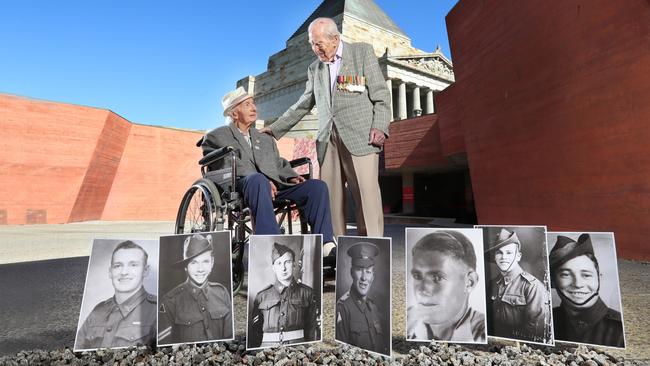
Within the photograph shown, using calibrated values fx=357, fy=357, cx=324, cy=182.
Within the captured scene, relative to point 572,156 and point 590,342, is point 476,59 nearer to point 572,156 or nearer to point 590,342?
point 572,156

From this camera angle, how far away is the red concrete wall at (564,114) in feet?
12.2

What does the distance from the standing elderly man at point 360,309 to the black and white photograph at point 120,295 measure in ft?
2.24

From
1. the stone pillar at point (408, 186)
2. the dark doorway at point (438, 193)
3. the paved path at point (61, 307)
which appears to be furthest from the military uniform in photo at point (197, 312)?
the dark doorway at point (438, 193)

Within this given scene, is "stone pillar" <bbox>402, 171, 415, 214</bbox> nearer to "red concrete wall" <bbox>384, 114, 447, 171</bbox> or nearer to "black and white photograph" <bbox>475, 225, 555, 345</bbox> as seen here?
"red concrete wall" <bbox>384, 114, 447, 171</bbox>

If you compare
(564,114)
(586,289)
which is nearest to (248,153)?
(586,289)

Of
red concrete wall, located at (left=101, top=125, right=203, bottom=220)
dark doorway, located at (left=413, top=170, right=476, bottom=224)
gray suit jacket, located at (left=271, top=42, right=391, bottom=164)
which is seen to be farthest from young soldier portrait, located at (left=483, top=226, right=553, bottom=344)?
dark doorway, located at (left=413, top=170, right=476, bottom=224)

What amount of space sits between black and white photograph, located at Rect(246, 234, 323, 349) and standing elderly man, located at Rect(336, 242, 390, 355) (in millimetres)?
91

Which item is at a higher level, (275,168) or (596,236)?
Answer: (275,168)

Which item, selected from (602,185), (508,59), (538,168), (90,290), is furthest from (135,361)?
(508,59)

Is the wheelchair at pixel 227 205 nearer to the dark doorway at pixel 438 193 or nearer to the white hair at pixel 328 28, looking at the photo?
the white hair at pixel 328 28

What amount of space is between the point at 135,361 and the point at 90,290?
0.30m

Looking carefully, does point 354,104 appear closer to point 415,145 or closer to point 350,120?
point 350,120

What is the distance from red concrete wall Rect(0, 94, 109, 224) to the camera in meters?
11.0

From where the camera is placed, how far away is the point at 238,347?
1264mm
